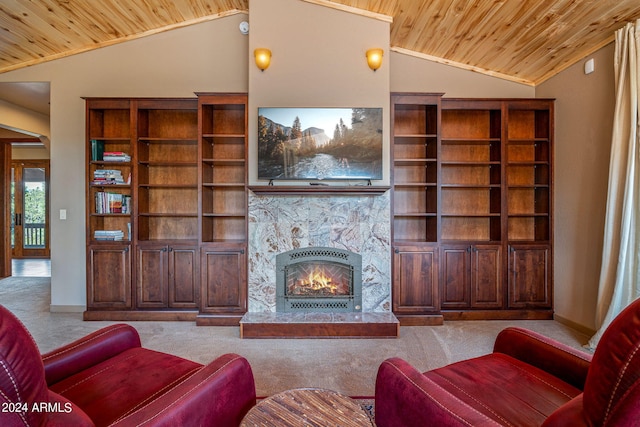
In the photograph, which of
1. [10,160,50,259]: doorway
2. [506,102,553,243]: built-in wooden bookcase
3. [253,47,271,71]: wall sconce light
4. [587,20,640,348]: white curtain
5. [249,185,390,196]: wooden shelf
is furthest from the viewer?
[10,160,50,259]: doorway

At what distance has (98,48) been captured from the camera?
12.7 feet

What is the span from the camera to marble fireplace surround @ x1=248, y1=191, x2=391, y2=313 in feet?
11.4

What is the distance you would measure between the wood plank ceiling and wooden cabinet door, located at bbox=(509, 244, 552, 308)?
220 cm

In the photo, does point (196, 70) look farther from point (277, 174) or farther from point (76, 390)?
point (76, 390)

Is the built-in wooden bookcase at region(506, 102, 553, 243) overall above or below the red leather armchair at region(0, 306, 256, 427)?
above

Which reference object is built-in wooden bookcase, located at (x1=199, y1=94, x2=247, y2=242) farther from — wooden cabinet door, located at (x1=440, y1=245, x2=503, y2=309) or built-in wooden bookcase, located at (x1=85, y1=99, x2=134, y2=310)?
wooden cabinet door, located at (x1=440, y1=245, x2=503, y2=309)

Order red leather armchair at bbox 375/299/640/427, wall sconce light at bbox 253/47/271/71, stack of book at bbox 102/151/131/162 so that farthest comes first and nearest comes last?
stack of book at bbox 102/151/131/162 < wall sconce light at bbox 253/47/271/71 < red leather armchair at bbox 375/299/640/427

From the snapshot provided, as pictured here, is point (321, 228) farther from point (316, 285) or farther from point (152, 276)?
point (152, 276)

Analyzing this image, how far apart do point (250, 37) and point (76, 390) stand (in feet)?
11.6

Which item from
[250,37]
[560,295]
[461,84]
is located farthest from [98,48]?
[560,295]

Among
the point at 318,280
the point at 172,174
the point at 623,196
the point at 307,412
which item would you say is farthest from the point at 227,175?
the point at 623,196

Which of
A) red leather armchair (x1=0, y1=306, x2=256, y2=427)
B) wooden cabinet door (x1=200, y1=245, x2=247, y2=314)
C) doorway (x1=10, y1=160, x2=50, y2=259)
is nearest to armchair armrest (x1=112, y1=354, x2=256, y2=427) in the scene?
red leather armchair (x1=0, y1=306, x2=256, y2=427)

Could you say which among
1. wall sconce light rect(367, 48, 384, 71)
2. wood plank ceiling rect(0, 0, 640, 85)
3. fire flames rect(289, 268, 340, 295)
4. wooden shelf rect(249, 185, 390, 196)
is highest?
wood plank ceiling rect(0, 0, 640, 85)

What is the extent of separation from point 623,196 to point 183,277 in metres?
4.56
